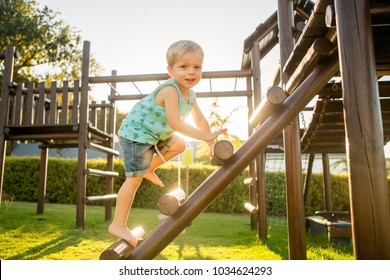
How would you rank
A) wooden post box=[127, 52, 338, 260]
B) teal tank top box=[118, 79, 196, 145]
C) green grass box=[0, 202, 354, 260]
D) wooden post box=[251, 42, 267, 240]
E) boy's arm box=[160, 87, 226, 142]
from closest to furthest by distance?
1. wooden post box=[127, 52, 338, 260]
2. boy's arm box=[160, 87, 226, 142]
3. teal tank top box=[118, 79, 196, 145]
4. green grass box=[0, 202, 354, 260]
5. wooden post box=[251, 42, 267, 240]

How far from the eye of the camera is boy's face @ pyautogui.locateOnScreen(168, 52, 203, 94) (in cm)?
183

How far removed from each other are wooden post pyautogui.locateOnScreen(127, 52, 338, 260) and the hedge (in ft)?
24.2

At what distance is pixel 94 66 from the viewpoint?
2041 centimetres

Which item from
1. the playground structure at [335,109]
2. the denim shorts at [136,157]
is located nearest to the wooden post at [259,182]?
the playground structure at [335,109]

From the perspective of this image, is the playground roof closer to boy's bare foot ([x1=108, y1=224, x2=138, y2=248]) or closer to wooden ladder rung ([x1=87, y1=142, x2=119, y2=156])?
boy's bare foot ([x1=108, y1=224, x2=138, y2=248])

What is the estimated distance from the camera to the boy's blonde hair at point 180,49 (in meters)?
1.82

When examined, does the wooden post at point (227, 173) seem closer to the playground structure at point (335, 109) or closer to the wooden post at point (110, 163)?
the playground structure at point (335, 109)

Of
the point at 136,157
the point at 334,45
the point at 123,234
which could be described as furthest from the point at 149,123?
the point at 334,45

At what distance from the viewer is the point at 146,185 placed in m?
9.32

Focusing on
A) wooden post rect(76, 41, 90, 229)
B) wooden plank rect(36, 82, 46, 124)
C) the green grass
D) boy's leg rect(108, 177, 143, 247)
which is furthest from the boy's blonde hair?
wooden plank rect(36, 82, 46, 124)

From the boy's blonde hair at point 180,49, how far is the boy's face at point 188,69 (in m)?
0.02

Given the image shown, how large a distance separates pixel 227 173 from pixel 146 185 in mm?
7969

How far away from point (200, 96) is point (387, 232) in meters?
4.13
